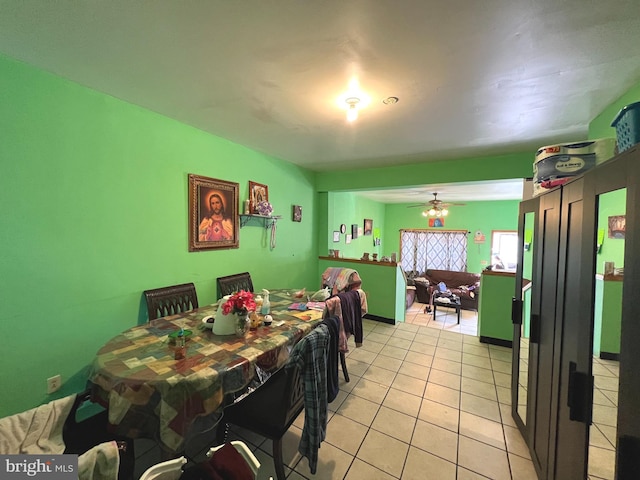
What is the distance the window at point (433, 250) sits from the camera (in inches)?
288

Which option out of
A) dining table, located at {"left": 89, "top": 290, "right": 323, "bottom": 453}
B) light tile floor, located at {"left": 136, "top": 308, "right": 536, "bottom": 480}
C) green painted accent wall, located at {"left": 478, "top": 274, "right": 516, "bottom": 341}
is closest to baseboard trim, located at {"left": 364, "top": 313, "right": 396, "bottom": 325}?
light tile floor, located at {"left": 136, "top": 308, "right": 536, "bottom": 480}

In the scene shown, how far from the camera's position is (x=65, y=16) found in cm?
121

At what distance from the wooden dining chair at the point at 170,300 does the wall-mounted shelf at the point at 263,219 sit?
1.00m

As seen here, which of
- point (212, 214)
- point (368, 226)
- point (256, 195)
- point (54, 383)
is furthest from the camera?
point (368, 226)

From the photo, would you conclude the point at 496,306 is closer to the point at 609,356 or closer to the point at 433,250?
the point at 609,356

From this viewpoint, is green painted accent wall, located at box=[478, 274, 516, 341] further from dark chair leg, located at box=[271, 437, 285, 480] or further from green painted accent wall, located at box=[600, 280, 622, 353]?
dark chair leg, located at box=[271, 437, 285, 480]

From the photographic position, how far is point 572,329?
1.14 m

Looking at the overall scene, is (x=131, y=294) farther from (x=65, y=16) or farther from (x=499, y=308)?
(x=499, y=308)

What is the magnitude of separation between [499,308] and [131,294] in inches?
170

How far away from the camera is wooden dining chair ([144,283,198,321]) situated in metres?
2.21

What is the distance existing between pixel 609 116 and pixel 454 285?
18.3 feet

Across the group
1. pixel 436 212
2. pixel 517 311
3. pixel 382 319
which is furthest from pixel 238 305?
pixel 436 212

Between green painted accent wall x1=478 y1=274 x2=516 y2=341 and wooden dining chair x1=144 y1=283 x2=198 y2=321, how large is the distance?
3735 mm

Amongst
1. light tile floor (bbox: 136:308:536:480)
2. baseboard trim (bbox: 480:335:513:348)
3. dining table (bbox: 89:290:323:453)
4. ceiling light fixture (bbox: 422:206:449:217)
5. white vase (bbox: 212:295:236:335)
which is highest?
ceiling light fixture (bbox: 422:206:449:217)
